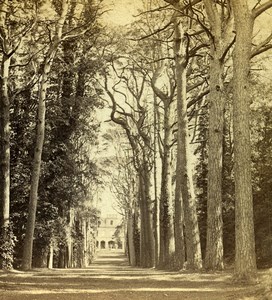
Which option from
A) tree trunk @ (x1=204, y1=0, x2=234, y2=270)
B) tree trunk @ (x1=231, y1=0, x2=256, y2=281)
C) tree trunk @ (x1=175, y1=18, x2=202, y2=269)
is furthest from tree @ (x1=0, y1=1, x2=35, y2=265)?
tree trunk @ (x1=231, y1=0, x2=256, y2=281)

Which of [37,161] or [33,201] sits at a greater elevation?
[37,161]

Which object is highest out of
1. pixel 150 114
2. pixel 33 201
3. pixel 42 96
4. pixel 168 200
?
pixel 150 114

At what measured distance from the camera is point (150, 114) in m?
32.1

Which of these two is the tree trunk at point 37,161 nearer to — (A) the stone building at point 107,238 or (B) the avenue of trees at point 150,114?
(B) the avenue of trees at point 150,114

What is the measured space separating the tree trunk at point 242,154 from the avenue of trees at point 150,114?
0.08 ft

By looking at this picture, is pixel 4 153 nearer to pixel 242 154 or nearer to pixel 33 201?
pixel 33 201

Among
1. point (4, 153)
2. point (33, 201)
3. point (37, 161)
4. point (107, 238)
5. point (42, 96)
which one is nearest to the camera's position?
point (4, 153)

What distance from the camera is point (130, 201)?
44250 mm

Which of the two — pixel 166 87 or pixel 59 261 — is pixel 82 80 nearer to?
pixel 166 87

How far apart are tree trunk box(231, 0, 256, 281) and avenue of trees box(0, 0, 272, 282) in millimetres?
24

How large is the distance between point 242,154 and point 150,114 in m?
21.7

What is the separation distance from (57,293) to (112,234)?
153m

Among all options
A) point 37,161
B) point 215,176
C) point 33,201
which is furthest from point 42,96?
point 215,176

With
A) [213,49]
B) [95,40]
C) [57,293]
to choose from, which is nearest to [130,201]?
[95,40]
